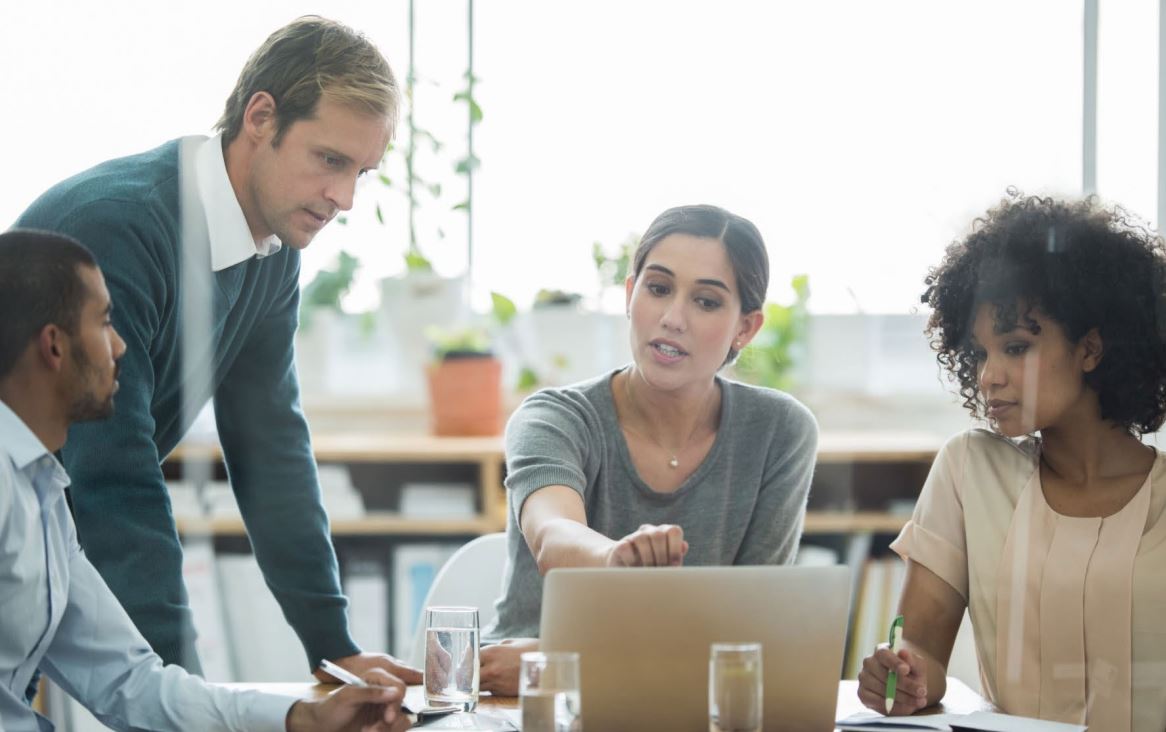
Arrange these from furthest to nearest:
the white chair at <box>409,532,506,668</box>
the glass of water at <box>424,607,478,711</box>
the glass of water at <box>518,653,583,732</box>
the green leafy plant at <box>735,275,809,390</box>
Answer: the green leafy plant at <box>735,275,809,390</box> < the white chair at <box>409,532,506,668</box> < the glass of water at <box>424,607,478,711</box> < the glass of water at <box>518,653,583,732</box>

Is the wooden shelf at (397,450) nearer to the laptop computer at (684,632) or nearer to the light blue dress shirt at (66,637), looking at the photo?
the light blue dress shirt at (66,637)

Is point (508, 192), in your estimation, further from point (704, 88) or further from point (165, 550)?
point (165, 550)

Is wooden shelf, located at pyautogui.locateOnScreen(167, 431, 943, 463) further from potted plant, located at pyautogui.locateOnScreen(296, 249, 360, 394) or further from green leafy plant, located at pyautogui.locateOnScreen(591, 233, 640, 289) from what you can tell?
green leafy plant, located at pyautogui.locateOnScreen(591, 233, 640, 289)

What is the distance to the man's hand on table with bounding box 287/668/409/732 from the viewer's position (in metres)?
1.16

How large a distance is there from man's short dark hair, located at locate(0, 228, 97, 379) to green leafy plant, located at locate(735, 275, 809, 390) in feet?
5.85

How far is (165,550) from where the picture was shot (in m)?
1.45

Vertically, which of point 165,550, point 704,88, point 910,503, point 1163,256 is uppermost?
point 704,88

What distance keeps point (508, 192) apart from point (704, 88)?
1.68 ft

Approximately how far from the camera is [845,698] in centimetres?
146

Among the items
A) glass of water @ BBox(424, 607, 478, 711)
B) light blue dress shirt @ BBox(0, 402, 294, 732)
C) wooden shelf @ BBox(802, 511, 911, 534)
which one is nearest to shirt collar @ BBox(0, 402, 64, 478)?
light blue dress shirt @ BBox(0, 402, 294, 732)

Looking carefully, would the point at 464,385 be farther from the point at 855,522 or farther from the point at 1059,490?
the point at 1059,490

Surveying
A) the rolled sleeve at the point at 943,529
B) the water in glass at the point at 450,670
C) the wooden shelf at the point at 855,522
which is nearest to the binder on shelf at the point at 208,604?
the wooden shelf at the point at 855,522

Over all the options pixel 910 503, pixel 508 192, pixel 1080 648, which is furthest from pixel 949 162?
pixel 1080 648

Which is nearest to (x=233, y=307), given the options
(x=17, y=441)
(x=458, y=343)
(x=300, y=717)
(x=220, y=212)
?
(x=220, y=212)
